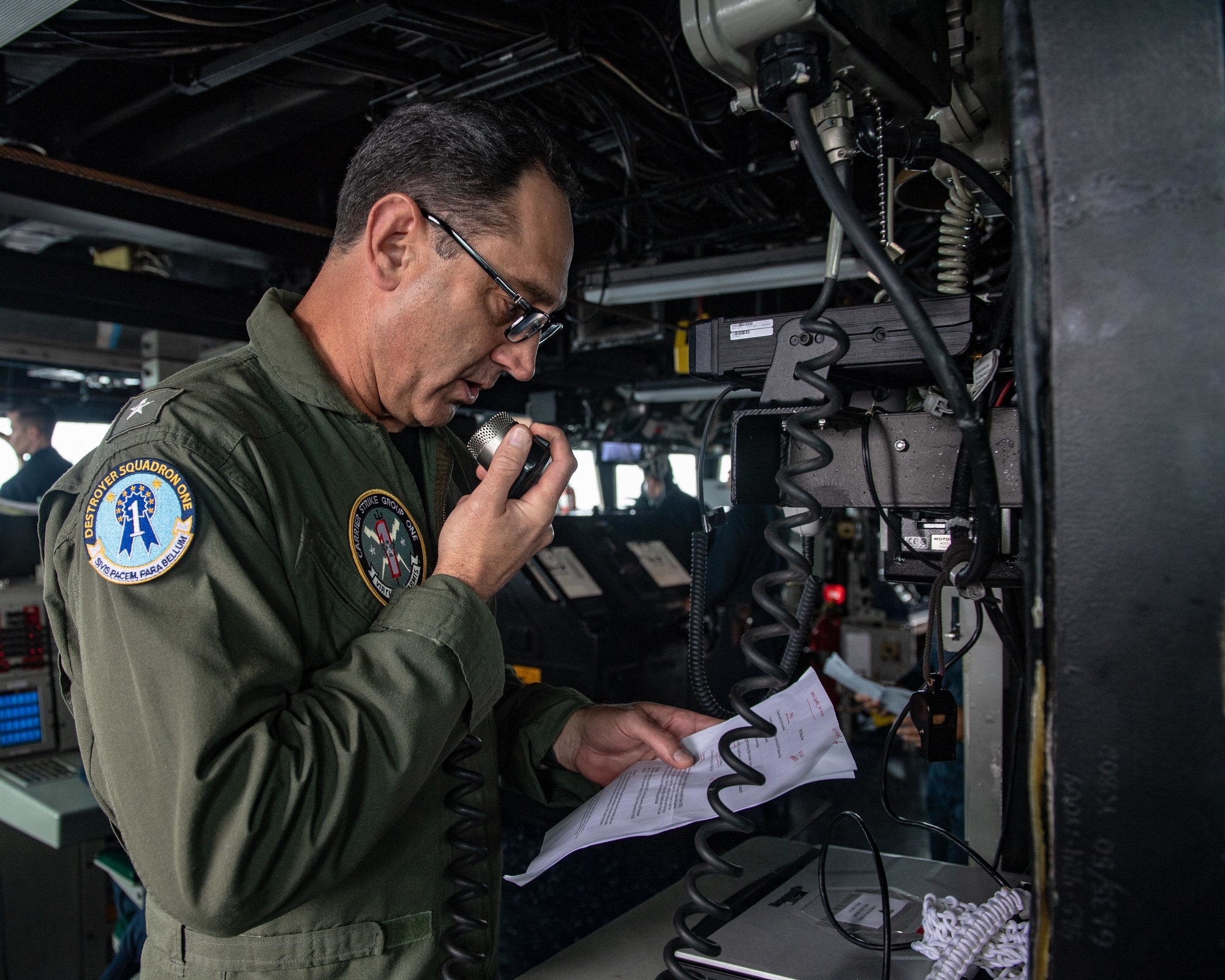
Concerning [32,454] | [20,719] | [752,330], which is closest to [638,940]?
[752,330]

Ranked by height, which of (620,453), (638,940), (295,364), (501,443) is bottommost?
(638,940)

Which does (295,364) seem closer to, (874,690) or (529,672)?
(874,690)

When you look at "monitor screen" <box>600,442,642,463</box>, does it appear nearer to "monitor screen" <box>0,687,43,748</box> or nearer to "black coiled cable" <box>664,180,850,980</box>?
"monitor screen" <box>0,687,43,748</box>

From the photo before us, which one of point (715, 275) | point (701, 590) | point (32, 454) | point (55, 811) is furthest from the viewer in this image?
point (32, 454)

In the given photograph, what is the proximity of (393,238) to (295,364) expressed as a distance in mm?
201

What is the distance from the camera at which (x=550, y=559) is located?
380 centimetres

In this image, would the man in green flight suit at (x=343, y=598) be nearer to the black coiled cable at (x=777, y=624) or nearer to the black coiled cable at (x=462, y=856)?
the black coiled cable at (x=462, y=856)

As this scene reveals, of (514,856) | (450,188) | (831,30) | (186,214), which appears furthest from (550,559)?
(831,30)

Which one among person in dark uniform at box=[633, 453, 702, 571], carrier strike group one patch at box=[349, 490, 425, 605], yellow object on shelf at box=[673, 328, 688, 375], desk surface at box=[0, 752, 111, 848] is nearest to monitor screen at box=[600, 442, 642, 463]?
person in dark uniform at box=[633, 453, 702, 571]

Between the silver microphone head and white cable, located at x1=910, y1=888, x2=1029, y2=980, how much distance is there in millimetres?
759

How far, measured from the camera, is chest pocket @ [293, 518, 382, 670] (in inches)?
35.9

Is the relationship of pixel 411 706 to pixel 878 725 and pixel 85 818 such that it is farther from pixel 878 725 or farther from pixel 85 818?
pixel 878 725

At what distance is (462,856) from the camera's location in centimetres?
104

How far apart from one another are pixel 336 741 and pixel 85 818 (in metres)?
1.52
